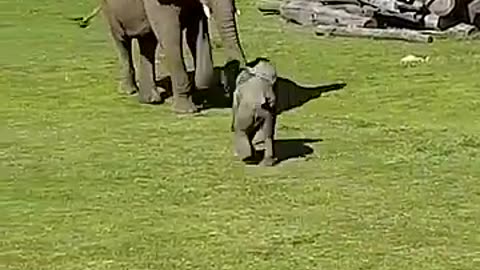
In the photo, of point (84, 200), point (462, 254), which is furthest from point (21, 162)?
point (462, 254)

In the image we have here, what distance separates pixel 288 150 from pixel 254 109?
65 cm

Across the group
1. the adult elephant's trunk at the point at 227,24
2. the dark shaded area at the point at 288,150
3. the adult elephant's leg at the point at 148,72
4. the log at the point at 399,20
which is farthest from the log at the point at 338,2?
the dark shaded area at the point at 288,150

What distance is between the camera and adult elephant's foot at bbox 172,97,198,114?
1018 centimetres

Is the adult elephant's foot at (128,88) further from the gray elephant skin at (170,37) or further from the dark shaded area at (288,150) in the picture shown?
the dark shaded area at (288,150)

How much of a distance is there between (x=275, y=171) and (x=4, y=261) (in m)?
2.09

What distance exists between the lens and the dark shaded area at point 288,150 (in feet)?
27.8

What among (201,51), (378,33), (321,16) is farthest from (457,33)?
(201,51)

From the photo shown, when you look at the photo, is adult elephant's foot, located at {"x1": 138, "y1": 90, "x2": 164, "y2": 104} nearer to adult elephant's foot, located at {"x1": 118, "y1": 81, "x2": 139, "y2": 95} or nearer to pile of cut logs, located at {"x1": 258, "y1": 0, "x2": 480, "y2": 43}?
adult elephant's foot, located at {"x1": 118, "y1": 81, "x2": 139, "y2": 95}

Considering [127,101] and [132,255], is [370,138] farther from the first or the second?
[132,255]

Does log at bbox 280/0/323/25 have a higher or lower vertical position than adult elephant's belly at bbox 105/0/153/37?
lower

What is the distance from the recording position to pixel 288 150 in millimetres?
8875

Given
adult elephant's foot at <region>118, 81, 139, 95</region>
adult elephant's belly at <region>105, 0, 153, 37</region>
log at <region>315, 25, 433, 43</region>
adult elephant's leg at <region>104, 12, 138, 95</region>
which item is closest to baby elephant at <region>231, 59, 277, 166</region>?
adult elephant's belly at <region>105, 0, 153, 37</region>

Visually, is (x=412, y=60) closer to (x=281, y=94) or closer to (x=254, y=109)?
(x=281, y=94)

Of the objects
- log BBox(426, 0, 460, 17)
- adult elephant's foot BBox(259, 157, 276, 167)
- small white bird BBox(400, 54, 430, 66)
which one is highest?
adult elephant's foot BBox(259, 157, 276, 167)
